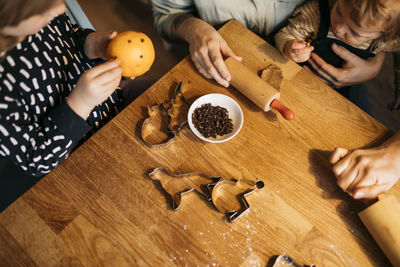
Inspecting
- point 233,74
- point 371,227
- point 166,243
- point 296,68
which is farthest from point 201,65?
point 371,227

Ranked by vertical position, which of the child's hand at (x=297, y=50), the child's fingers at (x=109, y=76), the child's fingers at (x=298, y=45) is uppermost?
the child's fingers at (x=109, y=76)

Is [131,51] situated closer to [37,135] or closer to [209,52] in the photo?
[209,52]

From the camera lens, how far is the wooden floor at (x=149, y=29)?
1.99m

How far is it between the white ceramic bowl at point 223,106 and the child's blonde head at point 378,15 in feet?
1.78

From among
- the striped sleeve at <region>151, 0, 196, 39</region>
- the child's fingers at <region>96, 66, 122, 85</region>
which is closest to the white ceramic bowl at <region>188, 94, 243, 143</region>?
the child's fingers at <region>96, 66, 122, 85</region>

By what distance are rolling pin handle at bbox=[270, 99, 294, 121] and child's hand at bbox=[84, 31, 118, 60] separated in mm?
641

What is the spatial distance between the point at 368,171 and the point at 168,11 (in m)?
1.07

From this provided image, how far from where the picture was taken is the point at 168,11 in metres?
1.30

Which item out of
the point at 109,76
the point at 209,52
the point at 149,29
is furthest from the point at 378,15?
the point at 149,29

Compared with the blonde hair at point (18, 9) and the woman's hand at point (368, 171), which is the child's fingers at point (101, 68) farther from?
the woman's hand at point (368, 171)

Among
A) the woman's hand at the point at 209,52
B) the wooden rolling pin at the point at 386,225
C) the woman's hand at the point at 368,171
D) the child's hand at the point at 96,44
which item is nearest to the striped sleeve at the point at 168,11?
the woman's hand at the point at 209,52

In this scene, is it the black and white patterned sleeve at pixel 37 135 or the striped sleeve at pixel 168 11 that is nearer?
the black and white patterned sleeve at pixel 37 135

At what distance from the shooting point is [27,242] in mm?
800

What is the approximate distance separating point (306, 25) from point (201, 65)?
519mm
